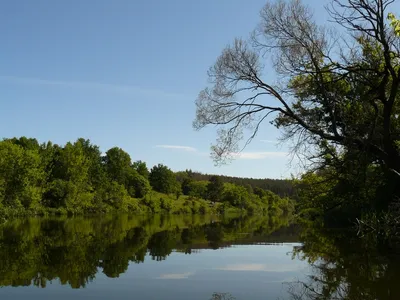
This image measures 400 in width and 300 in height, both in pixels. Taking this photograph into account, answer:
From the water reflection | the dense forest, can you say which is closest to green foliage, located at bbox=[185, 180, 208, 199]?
the dense forest

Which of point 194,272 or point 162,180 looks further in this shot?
point 162,180

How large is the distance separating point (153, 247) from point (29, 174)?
3746 centimetres

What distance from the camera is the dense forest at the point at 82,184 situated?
5028 centimetres

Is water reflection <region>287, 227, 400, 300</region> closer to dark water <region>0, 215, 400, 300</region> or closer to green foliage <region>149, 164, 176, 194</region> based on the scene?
dark water <region>0, 215, 400, 300</region>

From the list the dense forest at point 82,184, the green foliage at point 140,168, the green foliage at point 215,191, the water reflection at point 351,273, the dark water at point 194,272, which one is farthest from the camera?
the green foliage at point 215,191

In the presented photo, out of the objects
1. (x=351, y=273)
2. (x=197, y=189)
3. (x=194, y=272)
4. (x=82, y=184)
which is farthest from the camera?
(x=197, y=189)

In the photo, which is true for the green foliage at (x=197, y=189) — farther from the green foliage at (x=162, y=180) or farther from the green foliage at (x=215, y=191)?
the green foliage at (x=162, y=180)

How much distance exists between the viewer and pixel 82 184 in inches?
2726

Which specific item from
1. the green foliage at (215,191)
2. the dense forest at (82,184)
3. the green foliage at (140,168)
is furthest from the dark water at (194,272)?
the green foliage at (215,191)

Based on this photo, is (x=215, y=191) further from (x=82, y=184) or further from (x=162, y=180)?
(x=82, y=184)

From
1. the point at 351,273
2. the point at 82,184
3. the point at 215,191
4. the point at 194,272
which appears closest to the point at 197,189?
the point at 215,191

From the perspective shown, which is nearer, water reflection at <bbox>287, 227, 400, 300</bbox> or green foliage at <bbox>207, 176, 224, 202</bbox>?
water reflection at <bbox>287, 227, 400, 300</bbox>

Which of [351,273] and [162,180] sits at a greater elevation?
[162,180]

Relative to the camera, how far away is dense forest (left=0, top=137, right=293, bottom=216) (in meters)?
50.3
